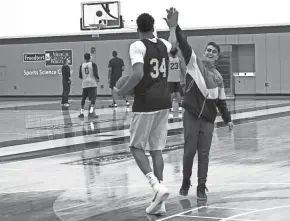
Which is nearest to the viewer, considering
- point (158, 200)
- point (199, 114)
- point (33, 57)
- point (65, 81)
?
point (158, 200)

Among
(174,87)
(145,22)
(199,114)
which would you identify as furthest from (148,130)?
(174,87)

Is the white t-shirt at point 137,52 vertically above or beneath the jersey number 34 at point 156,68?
above

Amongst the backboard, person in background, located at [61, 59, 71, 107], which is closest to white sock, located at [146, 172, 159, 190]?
person in background, located at [61, 59, 71, 107]

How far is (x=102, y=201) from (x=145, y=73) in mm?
1618

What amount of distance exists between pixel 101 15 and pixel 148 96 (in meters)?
Result: 31.1

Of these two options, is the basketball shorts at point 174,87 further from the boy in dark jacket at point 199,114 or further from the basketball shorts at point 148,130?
the basketball shorts at point 148,130

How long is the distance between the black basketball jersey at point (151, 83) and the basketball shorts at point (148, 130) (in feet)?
0.25

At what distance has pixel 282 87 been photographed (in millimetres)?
34844

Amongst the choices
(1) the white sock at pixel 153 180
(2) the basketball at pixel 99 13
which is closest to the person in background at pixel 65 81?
(2) the basketball at pixel 99 13

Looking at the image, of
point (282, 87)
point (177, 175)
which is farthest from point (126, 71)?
point (177, 175)

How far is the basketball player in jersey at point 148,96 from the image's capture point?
27.2ft

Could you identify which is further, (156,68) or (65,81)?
(65,81)

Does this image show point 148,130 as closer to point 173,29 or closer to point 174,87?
point 173,29

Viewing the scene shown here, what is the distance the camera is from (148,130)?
8.42 m
